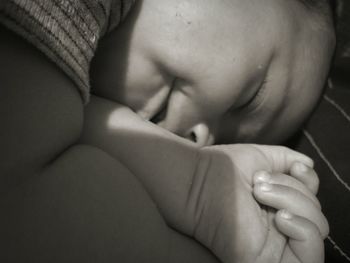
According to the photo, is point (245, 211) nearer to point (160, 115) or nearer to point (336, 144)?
point (160, 115)

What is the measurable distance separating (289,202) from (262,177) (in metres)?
0.06

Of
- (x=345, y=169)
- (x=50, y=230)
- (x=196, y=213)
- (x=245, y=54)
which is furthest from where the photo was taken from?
(x=345, y=169)

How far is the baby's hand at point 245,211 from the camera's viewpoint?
0.58 m

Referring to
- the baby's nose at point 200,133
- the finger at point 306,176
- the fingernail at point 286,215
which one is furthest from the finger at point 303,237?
the baby's nose at point 200,133

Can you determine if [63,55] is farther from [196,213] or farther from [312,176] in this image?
[312,176]

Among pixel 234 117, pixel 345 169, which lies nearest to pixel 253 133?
pixel 234 117

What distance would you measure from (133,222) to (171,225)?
0.13 meters

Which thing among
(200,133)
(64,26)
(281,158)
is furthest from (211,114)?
(64,26)

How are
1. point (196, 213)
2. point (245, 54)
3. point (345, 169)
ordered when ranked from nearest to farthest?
point (196, 213)
point (245, 54)
point (345, 169)

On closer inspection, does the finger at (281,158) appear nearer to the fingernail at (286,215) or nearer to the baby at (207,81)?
the baby at (207,81)

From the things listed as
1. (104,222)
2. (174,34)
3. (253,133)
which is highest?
(174,34)

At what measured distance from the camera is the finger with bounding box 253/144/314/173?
2.41 feet

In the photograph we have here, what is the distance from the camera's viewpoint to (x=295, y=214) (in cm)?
61

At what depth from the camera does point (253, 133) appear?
0.88 meters
